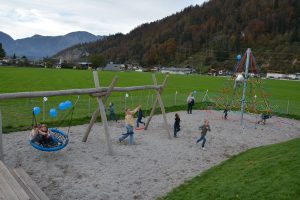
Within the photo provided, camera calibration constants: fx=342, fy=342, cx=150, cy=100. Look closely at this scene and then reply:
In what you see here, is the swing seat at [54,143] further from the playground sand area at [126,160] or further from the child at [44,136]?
the playground sand area at [126,160]

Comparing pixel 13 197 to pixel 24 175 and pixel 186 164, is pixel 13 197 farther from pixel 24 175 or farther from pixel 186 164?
pixel 186 164

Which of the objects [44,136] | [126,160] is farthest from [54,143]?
[126,160]

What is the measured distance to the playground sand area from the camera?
9891 millimetres

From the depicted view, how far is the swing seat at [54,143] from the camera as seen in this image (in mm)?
11820

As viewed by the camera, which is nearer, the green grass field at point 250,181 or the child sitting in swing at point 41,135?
the green grass field at point 250,181

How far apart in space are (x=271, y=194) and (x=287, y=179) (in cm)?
96

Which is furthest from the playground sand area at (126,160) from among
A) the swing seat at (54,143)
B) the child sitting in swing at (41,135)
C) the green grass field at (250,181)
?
the green grass field at (250,181)

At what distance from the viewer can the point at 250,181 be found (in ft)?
30.5

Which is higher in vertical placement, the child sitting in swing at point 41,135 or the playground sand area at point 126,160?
A: the child sitting in swing at point 41,135

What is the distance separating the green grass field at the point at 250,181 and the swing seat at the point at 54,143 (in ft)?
15.4

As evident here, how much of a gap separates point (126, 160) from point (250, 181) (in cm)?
502

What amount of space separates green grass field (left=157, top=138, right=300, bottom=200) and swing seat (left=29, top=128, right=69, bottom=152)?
4692mm

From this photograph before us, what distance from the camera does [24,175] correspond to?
8.84 meters

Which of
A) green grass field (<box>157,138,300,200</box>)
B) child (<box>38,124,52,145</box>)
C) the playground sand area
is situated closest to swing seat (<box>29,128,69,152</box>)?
child (<box>38,124,52,145</box>)
